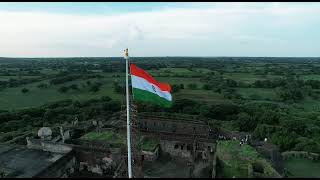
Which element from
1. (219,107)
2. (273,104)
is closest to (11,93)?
(219,107)

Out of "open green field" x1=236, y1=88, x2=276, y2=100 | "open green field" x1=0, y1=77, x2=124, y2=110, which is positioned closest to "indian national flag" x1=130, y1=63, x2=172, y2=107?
"open green field" x1=0, y1=77, x2=124, y2=110

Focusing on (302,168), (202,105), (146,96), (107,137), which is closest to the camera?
(146,96)

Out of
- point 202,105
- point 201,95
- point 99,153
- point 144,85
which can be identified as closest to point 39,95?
point 201,95

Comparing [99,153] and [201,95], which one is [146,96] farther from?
[201,95]

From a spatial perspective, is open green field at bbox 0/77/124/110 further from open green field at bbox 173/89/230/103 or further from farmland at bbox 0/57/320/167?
open green field at bbox 173/89/230/103

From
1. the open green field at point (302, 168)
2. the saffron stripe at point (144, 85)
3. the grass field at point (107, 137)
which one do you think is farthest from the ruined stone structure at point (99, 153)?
the saffron stripe at point (144, 85)

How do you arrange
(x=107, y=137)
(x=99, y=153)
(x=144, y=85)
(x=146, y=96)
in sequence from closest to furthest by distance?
(x=144, y=85), (x=146, y=96), (x=99, y=153), (x=107, y=137)

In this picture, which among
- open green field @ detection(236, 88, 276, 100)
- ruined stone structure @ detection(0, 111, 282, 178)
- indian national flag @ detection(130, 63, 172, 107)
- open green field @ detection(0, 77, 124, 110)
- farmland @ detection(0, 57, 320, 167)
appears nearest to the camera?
indian national flag @ detection(130, 63, 172, 107)
